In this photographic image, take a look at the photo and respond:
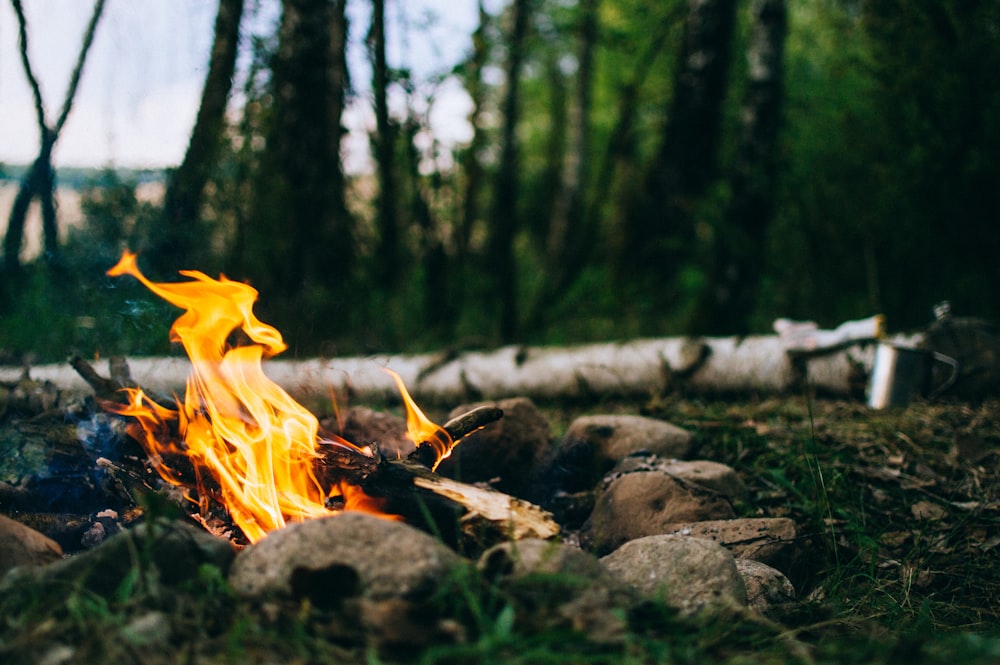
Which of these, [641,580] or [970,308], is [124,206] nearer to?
[641,580]

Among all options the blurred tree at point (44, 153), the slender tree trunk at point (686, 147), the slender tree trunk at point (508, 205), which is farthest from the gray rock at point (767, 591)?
the slender tree trunk at point (686, 147)

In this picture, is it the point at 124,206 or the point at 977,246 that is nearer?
the point at 977,246

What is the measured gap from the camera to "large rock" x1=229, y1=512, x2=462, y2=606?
171 cm

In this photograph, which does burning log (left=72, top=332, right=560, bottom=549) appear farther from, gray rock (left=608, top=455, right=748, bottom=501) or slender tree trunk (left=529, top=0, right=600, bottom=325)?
slender tree trunk (left=529, top=0, right=600, bottom=325)

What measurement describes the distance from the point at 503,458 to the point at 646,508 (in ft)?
2.54

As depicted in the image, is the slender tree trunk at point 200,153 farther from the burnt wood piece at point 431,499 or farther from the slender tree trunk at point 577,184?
the slender tree trunk at point 577,184

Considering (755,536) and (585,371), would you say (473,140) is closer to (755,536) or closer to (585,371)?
(585,371)

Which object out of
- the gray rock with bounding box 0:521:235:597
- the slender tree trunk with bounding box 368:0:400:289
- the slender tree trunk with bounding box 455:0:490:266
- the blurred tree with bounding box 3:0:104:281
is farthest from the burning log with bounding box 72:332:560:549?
the slender tree trunk with bounding box 455:0:490:266

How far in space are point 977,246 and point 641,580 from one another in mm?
4876

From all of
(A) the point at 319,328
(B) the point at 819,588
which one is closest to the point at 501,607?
(B) the point at 819,588

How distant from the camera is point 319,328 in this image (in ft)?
20.8

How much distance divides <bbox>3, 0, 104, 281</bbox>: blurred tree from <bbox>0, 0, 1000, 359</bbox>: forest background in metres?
0.02

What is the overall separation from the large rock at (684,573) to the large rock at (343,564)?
1.90 ft

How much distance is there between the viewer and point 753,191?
6.36 meters
